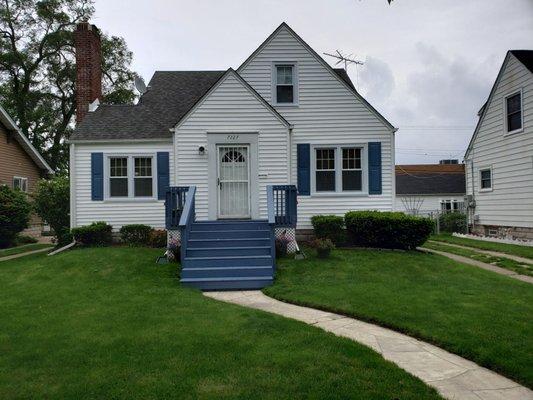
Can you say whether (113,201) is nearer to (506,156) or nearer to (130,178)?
(130,178)

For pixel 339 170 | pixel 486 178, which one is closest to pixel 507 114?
pixel 486 178

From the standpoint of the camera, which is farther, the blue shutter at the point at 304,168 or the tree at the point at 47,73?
the tree at the point at 47,73

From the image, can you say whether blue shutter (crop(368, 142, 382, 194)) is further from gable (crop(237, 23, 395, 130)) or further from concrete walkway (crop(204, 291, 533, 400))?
concrete walkway (crop(204, 291, 533, 400))

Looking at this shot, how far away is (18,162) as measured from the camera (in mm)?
23547

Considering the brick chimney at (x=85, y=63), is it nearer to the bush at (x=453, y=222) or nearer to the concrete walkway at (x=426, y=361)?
the concrete walkway at (x=426, y=361)

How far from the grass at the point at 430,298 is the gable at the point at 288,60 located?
556 centimetres

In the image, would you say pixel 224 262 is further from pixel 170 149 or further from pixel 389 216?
pixel 170 149

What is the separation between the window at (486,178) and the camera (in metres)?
19.0

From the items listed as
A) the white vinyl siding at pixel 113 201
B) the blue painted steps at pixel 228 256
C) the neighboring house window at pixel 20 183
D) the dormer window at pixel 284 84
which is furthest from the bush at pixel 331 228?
the neighboring house window at pixel 20 183

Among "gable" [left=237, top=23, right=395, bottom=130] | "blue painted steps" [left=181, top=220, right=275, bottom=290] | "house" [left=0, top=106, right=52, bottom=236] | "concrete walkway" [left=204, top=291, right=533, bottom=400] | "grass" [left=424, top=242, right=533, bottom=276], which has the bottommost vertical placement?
"concrete walkway" [left=204, top=291, right=533, bottom=400]

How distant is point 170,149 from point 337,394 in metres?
11.5

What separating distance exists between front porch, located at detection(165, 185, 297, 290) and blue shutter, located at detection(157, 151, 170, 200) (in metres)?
2.48

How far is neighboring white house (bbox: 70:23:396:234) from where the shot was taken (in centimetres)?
1297

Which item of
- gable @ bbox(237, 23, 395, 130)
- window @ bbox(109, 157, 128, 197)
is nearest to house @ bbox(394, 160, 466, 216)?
gable @ bbox(237, 23, 395, 130)
